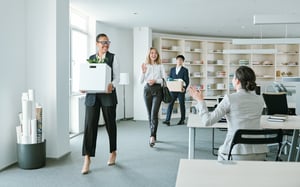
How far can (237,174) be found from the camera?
1.43 m

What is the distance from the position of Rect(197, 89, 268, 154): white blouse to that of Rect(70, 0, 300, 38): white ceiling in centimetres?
335

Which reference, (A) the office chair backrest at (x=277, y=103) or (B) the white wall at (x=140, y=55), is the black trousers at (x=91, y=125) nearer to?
(A) the office chair backrest at (x=277, y=103)

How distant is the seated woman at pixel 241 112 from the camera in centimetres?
243

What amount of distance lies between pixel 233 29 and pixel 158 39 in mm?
2103

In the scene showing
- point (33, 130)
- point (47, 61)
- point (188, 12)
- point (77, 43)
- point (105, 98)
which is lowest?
point (33, 130)

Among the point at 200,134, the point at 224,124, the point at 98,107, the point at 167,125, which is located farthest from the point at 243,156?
the point at 167,125

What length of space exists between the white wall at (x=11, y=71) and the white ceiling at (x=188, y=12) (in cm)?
155

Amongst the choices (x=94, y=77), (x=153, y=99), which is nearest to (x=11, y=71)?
(x=94, y=77)

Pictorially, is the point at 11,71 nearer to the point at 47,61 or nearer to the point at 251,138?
the point at 47,61

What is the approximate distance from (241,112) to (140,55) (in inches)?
234

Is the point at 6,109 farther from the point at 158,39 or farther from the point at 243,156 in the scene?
the point at 158,39

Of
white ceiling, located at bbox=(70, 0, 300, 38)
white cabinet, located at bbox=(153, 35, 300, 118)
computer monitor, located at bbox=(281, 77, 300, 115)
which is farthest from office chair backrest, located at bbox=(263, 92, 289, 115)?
white cabinet, located at bbox=(153, 35, 300, 118)

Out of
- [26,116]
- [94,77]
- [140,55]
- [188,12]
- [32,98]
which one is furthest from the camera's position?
[140,55]

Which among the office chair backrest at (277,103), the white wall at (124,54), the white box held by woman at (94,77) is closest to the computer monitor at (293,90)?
the office chair backrest at (277,103)
